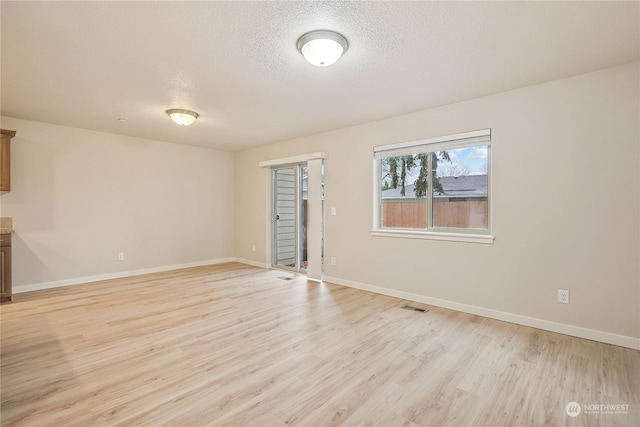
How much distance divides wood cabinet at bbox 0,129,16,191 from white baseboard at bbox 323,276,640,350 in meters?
5.00

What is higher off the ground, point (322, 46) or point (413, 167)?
point (322, 46)

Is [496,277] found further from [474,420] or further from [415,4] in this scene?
[415,4]

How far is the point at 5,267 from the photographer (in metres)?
3.84

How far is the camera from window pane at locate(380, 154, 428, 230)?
4004 millimetres

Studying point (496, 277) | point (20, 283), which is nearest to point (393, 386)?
point (496, 277)

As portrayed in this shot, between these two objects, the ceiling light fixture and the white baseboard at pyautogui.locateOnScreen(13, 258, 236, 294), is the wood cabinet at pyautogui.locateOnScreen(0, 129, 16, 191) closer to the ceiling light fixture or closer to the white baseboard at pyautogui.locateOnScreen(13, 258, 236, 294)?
the white baseboard at pyautogui.locateOnScreen(13, 258, 236, 294)

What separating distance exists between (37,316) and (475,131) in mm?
5273

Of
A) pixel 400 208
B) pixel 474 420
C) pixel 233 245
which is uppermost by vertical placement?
pixel 400 208

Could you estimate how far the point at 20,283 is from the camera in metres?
4.27

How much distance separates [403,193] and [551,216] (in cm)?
167
